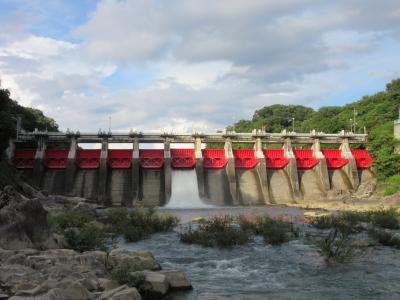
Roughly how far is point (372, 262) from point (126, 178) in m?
39.3

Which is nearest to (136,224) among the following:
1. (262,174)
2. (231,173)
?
(231,173)

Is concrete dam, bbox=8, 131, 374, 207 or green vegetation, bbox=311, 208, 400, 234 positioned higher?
concrete dam, bbox=8, 131, 374, 207

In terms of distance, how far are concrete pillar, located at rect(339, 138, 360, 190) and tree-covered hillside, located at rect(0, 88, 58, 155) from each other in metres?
40.7

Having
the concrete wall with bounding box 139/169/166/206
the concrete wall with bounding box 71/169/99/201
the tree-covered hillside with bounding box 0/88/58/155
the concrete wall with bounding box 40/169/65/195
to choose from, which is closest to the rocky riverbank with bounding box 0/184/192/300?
the tree-covered hillside with bounding box 0/88/58/155

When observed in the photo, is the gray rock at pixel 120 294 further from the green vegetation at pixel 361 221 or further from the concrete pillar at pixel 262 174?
the concrete pillar at pixel 262 174

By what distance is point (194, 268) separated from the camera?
15.3m

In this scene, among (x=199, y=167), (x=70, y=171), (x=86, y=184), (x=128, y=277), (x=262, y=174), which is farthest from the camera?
(x=262, y=174)

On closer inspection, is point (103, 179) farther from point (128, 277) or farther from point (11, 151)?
point (128, 277)

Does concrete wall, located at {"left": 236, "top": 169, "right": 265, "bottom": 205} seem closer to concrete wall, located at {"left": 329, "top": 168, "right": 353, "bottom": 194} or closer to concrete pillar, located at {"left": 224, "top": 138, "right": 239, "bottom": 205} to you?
concrete pillar, located at {"left": 224, "top": 138, "right": 239, "bottom": 205}

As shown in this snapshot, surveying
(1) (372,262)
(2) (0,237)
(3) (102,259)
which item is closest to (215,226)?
(1) (372,262)

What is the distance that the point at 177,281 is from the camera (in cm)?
1227

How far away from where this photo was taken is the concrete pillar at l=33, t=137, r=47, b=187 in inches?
1994

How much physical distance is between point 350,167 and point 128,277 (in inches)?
1999

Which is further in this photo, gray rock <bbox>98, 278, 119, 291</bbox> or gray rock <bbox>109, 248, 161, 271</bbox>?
gray rock <bbox>109, 248, 161, 271</bbox>
